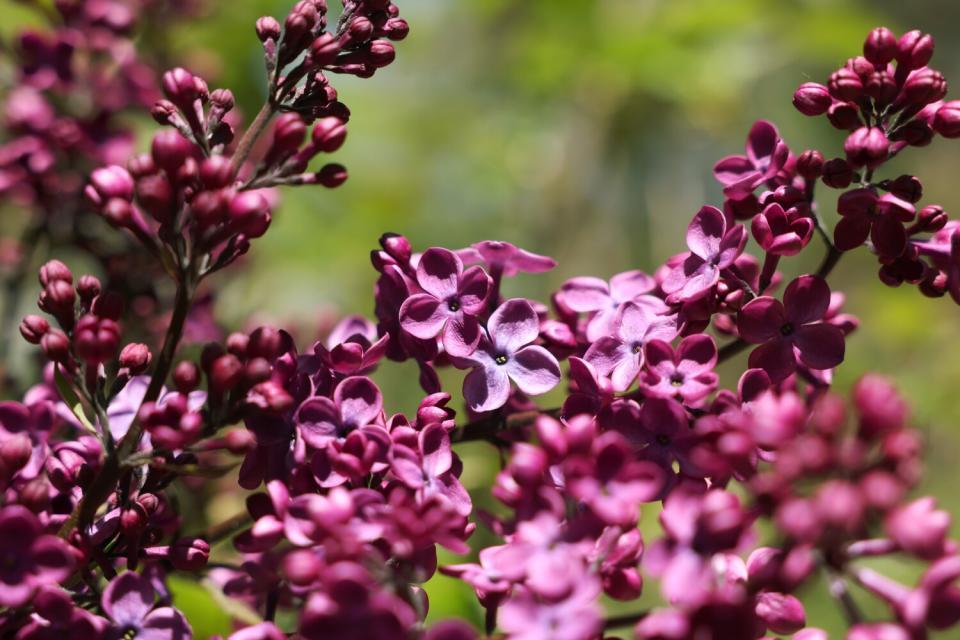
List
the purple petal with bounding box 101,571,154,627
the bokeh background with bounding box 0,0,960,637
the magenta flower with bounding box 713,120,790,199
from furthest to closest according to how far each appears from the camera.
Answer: the bokeh background with bounding box 0,0,960,637 < the magenta flower with bounding box 713,120,790,199 < the purple petal with bounding box 101,571,154,627

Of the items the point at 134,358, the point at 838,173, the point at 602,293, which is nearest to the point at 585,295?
the point at 602,293

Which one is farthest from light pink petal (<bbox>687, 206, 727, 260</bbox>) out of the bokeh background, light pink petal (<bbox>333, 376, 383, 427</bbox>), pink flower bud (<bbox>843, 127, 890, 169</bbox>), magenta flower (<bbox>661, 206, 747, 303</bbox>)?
the bokeh background

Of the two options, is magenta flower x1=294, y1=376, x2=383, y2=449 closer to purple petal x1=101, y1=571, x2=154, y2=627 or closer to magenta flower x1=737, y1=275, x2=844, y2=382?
purple petal x1=101, y1=571, x2=154, y2=627

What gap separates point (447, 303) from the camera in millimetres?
771

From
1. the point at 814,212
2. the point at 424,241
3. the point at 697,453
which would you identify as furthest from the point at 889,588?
the point at 424,241

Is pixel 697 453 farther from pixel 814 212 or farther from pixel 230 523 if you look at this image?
pixel 230 523

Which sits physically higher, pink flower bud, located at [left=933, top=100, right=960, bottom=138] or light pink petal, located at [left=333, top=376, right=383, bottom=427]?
pink flower bud, located at [left=933, top=100, right=960, bottom=138]

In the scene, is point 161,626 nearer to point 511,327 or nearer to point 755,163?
point 511,327

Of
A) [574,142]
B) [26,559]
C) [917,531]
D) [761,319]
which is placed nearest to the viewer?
[917,531]

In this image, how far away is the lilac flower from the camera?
676 millimetres

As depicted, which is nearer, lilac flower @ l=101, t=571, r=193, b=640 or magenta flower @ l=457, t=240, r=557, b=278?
lilac flower @ l=101, t=571, r=193, b=640

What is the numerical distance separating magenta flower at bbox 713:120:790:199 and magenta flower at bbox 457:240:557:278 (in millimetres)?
166

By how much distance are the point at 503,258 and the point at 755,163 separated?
0.23 m

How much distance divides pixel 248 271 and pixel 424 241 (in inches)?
17.8
